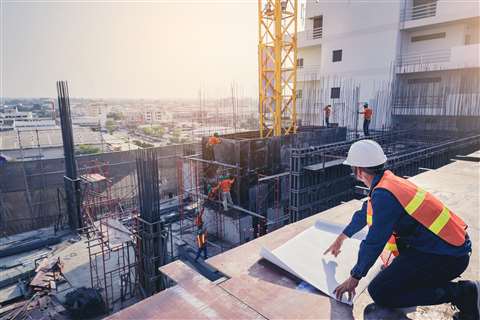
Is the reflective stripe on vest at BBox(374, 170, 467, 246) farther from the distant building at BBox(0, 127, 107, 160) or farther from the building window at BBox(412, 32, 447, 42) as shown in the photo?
the building window at BBox(412, 32, 447, 42)

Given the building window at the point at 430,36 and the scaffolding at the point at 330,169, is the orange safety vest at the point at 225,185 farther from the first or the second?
the building window at the point at 430,36

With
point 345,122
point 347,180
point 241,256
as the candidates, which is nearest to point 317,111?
point 345,122

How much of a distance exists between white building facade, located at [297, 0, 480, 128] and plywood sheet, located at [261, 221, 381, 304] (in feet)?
56.8

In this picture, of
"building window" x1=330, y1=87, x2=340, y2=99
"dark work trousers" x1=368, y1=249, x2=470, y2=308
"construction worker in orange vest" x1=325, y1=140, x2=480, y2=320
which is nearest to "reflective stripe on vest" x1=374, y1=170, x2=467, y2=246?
"construction worker in orange vest" x1=325, y1=140, x2=480, y2=320

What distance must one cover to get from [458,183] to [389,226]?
4.71 m

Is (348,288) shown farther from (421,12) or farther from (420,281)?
(421,12)

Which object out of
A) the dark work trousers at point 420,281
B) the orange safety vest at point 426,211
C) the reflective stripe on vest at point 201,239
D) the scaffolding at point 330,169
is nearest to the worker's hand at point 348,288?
the dark work trousers at point 420,281

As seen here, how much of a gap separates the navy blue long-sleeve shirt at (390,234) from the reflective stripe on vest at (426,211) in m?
0.03

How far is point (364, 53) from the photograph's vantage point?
21.6 metres

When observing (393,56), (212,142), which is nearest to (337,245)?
(212,142)

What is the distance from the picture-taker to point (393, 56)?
781 inches

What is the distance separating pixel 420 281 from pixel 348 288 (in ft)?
1.71

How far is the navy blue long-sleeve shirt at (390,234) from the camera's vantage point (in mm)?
1941

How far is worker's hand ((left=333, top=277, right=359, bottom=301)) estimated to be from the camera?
6.63ft
